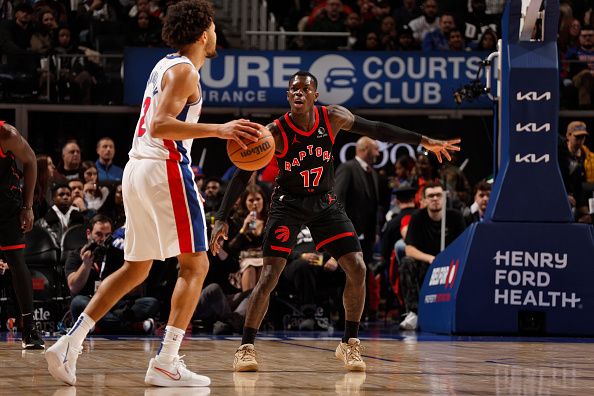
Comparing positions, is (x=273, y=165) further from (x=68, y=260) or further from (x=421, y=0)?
(x=421, y=0)

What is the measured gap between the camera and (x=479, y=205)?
507 inches

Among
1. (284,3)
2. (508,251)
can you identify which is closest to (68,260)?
(508,251)

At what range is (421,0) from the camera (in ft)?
62.8

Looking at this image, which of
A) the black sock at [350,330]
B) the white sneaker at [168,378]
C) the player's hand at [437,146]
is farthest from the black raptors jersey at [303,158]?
the white sneaker at [168,378]

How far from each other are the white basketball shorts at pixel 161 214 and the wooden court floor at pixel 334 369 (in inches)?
29.5

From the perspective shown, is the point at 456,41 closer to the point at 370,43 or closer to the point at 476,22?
the point at 370,43

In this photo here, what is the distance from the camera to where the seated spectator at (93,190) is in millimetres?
13312

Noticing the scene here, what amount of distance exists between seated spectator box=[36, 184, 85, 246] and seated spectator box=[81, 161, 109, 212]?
0.55 metres

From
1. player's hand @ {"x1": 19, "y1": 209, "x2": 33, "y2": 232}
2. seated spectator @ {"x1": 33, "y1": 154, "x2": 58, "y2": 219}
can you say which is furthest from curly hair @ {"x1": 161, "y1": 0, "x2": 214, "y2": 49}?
seated spectator @ {"x1": 33, "y1": 154, "x2": 58, "y2": 219}

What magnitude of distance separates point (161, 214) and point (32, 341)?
3.39 m

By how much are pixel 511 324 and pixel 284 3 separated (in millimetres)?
10990

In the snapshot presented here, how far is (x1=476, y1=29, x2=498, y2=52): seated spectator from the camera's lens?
17000mm

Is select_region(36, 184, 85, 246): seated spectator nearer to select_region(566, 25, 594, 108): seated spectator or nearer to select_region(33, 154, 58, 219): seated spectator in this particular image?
select_region(33, 154, 58, 219): seated spectator

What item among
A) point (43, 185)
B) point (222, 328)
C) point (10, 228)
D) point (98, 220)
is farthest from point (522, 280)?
point (43, 185)
